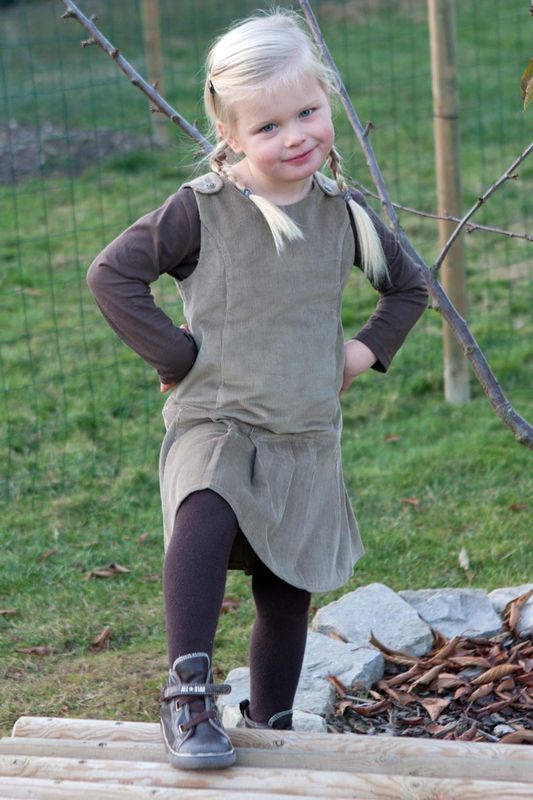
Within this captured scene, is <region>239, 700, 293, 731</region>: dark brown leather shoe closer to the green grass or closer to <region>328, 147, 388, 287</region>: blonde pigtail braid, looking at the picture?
the green grass

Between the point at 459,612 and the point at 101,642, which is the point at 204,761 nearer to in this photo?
the point at 459,612

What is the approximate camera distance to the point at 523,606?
12.1 ft

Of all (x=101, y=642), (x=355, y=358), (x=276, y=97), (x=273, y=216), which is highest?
(x=276, y=97)

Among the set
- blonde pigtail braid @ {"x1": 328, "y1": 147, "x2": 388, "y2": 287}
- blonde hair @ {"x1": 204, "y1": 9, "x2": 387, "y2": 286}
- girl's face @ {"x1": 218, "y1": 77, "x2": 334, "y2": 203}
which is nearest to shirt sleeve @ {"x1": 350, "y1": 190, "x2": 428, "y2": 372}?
blonde pigtail braid @ {"x1": 328, "y1": 147, "x2": 388, "y2": 287}

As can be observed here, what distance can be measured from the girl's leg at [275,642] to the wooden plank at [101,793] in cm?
59

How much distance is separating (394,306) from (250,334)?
45 cm

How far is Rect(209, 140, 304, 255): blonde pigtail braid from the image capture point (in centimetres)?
260

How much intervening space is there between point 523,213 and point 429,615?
5.07 meters

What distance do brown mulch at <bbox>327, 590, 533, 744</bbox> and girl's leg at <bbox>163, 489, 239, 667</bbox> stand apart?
2.71ft

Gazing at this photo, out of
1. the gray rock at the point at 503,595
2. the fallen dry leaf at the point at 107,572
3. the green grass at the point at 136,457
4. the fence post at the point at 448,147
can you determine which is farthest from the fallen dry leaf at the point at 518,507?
the fallen dry leaf at the point at 107,572

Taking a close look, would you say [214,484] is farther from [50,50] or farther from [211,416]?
[50,50]

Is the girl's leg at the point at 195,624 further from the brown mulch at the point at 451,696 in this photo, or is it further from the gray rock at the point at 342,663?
the gray rock at the point at 342,663

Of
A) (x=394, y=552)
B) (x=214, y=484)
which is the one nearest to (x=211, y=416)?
(x=214, y=484)

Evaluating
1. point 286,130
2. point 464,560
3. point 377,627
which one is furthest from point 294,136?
point 464,560
